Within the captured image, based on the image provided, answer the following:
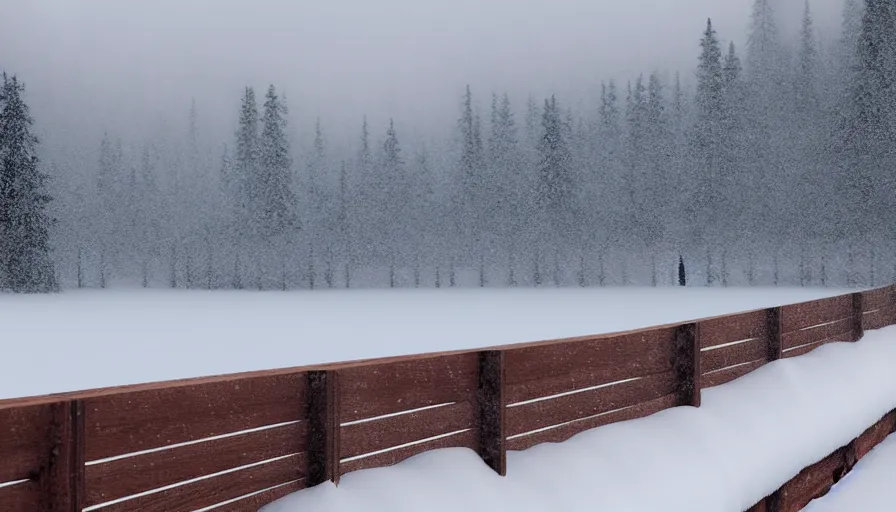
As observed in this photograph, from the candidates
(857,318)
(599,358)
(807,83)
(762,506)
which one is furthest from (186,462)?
(807,83)

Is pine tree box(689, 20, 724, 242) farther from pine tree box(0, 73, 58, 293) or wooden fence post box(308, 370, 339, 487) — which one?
wooden fence post box(308, 370, 339, 487)

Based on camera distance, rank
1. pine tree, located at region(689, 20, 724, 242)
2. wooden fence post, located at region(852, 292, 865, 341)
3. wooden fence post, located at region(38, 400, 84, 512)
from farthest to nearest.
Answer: pine tree, located at region(689, 20, 724, 242)
wooden fence post, located at region(852, 292, 865, 341)
wooden fence post, located at region(38, 400, 84, 512)

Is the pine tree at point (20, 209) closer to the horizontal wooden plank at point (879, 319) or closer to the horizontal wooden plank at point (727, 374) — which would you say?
the horizontal wooden plank at point (879, 319)

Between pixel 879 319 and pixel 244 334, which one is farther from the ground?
pixel 879 319

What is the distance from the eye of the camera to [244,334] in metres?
23.8

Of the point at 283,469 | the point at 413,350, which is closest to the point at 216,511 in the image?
the point at 283,469

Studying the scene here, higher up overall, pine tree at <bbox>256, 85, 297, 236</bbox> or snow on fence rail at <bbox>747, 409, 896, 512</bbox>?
pine tree at <bbox>256, 85, 297, 236</bbox>

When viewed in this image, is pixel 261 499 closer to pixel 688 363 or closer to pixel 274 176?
pixel 688 363

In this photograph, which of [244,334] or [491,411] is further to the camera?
[244,334]

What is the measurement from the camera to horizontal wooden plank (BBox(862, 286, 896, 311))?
42.7ft

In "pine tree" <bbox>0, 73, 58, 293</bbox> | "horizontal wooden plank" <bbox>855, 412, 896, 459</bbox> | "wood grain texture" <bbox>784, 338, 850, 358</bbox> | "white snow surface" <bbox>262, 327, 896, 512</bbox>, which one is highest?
"pine tree" <bbox>0, 73, 58, 293</bbox>

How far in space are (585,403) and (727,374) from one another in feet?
9.99

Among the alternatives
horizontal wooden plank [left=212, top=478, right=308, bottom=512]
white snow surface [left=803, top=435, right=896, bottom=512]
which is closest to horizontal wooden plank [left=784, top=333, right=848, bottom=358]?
white snow surface [left=803, top=435, right=896, bottom=512]

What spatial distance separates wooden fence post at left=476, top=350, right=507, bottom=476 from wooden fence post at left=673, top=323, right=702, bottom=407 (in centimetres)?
288
